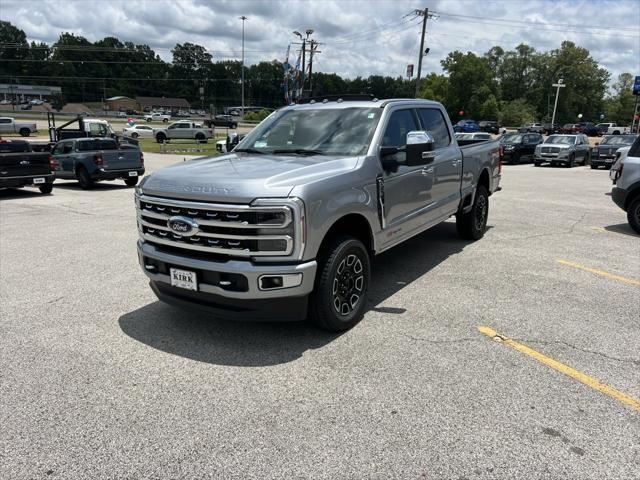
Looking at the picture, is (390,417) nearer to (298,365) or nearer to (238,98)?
(298,365)

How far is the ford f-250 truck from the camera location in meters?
3.73

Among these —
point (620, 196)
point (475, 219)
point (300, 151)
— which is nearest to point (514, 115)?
point (620, 196)

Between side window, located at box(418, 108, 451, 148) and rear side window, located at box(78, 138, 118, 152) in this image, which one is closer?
side window, located at box(418, 108, 451, 148)

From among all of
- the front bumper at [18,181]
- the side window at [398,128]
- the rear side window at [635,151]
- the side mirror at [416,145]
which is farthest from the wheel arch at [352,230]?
the front bumper at [18,181]

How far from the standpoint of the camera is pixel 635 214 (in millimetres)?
8531

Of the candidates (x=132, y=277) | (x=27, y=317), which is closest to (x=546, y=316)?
(x=132, y=277)

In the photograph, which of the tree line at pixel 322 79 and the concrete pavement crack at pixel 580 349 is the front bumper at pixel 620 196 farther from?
the tree line at pixel 322 79

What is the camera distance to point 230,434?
2.99 metres

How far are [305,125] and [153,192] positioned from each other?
1918 mm

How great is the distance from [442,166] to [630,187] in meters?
4.42

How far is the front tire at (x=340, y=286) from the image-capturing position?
4.10 metres

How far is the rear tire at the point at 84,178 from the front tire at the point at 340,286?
520 inches

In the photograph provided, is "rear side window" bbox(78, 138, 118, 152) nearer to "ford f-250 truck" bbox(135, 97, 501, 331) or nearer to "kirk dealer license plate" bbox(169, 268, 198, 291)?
"ford f-250 truck" bbox(135, 97, 501, 331)

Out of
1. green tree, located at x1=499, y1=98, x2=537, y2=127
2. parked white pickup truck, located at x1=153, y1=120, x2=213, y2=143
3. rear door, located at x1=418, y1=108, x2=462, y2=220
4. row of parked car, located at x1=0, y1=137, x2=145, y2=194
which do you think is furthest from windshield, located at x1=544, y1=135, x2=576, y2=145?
green tree, located at x1=499, y1=98, x2=537, y2=127
